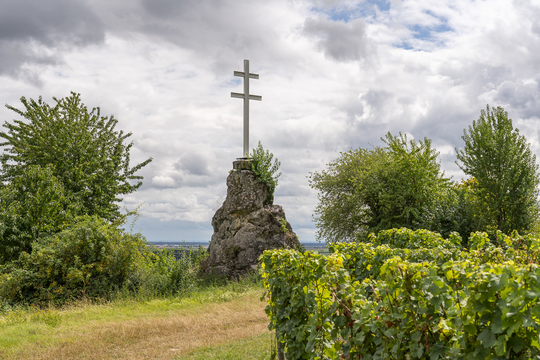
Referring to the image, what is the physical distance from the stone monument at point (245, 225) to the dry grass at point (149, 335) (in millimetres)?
4407

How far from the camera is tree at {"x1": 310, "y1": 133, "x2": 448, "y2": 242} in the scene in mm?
16719

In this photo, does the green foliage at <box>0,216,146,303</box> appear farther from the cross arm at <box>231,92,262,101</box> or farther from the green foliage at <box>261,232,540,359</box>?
the green foliage at <box>261,232,540,359</box>

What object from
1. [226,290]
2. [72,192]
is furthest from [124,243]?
[72,192]

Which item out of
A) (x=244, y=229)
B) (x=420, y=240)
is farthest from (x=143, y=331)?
(x=244, y=229)

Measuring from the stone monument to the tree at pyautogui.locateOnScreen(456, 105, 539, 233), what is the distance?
7708mm

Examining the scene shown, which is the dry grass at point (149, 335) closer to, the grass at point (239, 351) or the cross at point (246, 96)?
the grass at point (239, 351)

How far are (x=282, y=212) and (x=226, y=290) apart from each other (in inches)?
158

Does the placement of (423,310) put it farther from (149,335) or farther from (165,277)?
(165,277)

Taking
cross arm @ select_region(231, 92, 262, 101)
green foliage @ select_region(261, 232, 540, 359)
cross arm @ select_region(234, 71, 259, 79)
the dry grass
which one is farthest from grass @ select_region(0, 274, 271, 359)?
cross arm @ select_region(234, 71, 259, 79)

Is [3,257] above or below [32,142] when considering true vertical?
below

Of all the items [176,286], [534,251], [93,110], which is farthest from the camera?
[93,110]

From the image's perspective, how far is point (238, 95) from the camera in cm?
1442

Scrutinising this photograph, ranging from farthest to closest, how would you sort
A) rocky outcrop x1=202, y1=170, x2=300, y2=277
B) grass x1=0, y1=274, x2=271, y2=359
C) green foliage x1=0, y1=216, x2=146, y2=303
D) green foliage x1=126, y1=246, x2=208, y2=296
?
rocky outcrop x1=202, y1=170, x2=300, y2=277
green foliage x1=126, y1=246, x2=208, y2=296
green foliage x1=0, y1=216, x2=146, y2=303
grass x1=0, y1=274, x2=271, y2=359

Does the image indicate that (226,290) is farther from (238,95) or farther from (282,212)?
(238,95)
